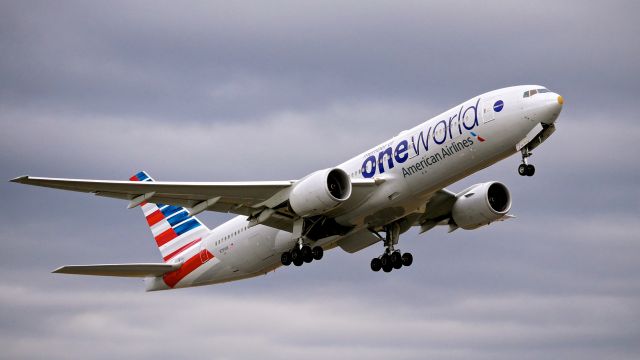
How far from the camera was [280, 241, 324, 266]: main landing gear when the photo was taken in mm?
42000

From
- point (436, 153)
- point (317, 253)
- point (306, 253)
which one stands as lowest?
point (306, 253)

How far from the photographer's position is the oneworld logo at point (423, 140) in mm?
38750

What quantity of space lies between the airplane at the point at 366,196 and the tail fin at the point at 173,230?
1370 mm

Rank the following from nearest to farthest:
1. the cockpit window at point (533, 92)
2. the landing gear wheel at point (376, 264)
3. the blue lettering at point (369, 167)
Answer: the cockpit window at point (533, 92)
the blue lettering at point (369, 167)
the landing gear wheel at point (376, 264)

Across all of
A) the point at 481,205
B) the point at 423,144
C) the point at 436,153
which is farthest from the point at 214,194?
the point at 481,205

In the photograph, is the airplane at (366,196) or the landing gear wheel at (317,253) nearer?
the airplane at (366,196)

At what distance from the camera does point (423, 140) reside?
130ft

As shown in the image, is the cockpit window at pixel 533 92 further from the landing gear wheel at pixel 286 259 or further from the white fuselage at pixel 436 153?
the landing gear wheel at pixel 286 259

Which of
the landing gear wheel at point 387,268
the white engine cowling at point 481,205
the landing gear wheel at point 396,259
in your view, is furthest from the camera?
the landing gear wheel at point 387,268

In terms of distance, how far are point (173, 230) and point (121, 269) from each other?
Result: 5269 mm

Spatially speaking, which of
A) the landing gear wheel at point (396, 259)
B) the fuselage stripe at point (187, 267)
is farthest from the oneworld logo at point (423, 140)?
the fuselage stripe at point (187, 267)

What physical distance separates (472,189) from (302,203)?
9.70 m

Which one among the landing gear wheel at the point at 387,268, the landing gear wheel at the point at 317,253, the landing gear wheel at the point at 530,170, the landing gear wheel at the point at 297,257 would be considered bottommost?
the landing gear wheel at the point at 297,257

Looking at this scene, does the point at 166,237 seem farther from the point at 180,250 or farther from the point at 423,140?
the point at 423,140
